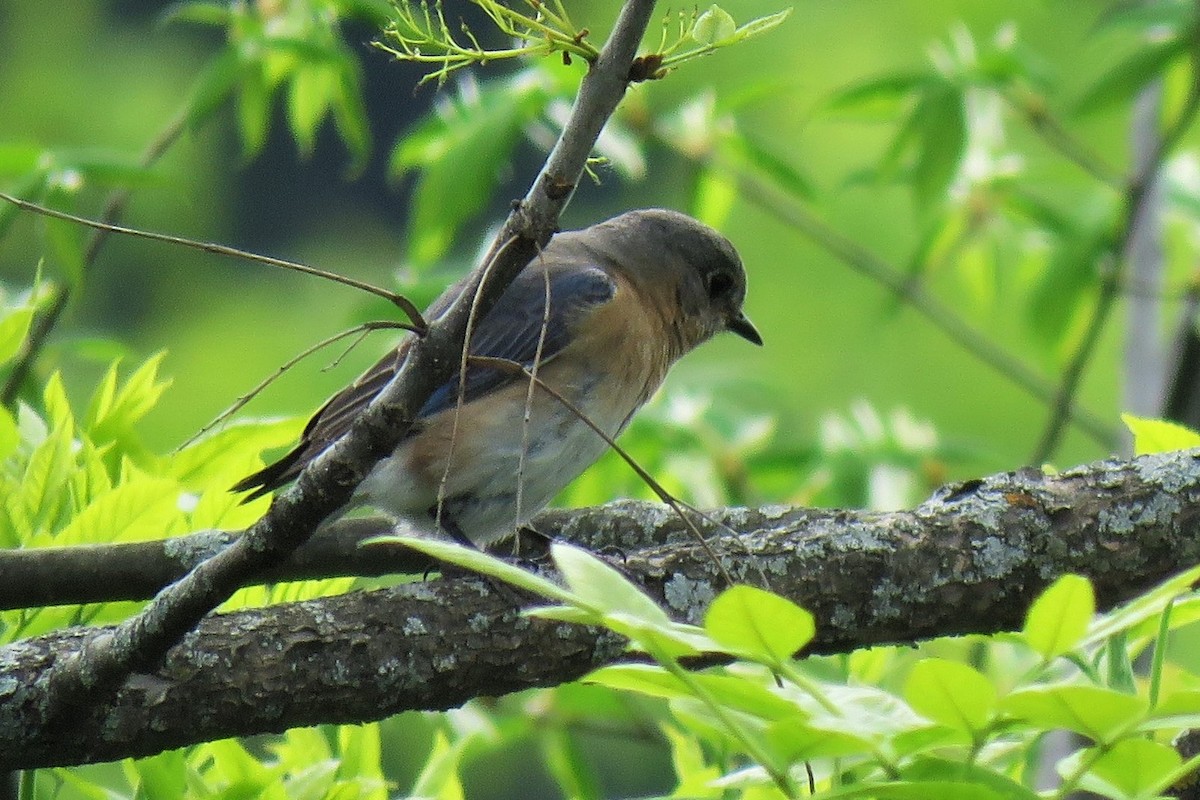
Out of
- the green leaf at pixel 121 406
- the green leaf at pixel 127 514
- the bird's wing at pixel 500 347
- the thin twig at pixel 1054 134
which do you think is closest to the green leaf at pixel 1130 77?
the thin twig at pixel 1054 134

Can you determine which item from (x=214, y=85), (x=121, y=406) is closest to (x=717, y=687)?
(x=121, y=406)

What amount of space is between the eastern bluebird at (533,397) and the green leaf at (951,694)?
161cm

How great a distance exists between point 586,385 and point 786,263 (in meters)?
5.78

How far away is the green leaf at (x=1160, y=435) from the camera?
164 cm

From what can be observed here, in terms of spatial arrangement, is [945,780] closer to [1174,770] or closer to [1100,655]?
[1174,770]

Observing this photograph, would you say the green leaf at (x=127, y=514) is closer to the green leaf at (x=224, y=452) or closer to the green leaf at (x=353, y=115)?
the green leaf at (x=224, y=452)

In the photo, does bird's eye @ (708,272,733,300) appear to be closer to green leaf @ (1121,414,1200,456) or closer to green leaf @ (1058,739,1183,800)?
green leaf @ (1121,414,1200,456)

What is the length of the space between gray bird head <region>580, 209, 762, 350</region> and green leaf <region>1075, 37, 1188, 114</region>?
976mm

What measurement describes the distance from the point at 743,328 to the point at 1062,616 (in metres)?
2.97

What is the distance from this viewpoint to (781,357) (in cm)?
853

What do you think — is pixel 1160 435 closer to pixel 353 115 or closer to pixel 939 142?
pixel 939 142

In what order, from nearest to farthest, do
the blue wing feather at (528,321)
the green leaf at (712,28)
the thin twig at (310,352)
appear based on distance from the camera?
the green leaf at (712,28), the thin twig at (310,352), the blue wing feather at (528,321)

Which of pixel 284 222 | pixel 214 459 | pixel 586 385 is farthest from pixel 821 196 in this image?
pixel 284 222

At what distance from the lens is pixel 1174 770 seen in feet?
2.64
